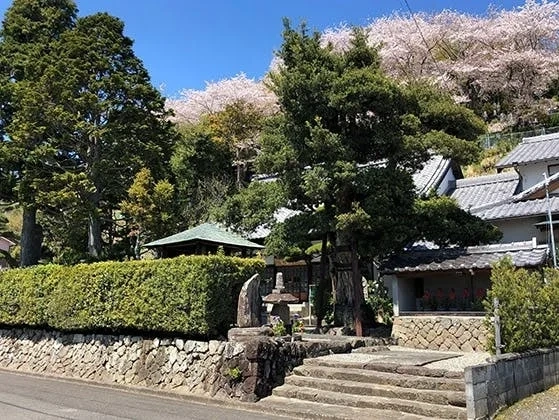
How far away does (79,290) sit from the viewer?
42.3 feet

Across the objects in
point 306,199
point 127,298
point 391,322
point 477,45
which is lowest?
point 391,322

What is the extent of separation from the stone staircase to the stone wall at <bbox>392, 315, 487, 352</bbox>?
546cm

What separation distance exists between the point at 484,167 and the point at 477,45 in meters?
8.43

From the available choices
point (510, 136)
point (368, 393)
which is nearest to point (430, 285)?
point (368, 393)

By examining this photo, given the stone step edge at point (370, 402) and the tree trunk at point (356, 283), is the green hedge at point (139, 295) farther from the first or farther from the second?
the tree trunk at point (356, 283)

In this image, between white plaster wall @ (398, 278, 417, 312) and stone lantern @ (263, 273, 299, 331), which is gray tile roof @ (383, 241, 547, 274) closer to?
white plaster wall @ (398, 278, 417, 312)

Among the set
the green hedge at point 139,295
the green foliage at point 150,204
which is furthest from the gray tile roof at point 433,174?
the green hedge at point 139,295

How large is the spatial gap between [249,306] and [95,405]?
3.44m

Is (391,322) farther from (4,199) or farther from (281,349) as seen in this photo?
(4,199)

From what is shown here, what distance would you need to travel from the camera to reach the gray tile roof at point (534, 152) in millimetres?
20875

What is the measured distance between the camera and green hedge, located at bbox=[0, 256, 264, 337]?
35.2 ft

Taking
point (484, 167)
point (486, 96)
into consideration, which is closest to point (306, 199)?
point (484, 167)

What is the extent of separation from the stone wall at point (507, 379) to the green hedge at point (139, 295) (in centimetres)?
556

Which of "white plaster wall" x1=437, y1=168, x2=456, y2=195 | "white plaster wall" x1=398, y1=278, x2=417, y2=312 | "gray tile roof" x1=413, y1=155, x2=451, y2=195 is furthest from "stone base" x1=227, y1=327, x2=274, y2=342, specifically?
"white plaster wall" x1=437, y1=168, x2=456, y2=195
